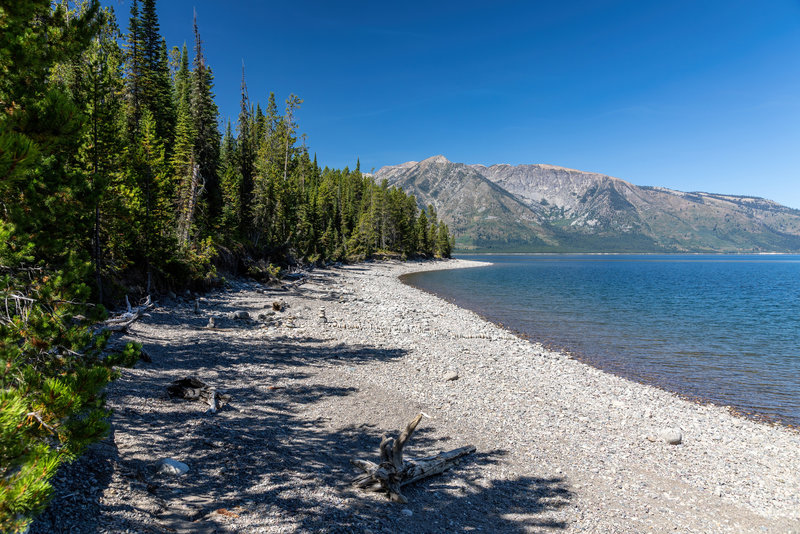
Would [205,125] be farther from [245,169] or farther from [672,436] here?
[672,436]

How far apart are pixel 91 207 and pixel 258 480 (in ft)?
20.8

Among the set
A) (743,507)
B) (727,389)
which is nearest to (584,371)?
(727,389)

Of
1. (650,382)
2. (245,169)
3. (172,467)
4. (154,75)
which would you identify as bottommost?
(650,382)

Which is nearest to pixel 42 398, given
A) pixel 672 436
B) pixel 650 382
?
pixel 672 436

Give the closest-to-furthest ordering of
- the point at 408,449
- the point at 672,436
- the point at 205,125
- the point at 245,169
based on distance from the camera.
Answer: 1. the point at 408,449
2. the point at 672,436
3. the point at 205,125
4. the point at 245,169

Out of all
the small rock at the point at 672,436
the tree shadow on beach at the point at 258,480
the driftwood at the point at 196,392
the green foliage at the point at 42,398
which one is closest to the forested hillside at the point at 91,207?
the green foliage at the point at 42,398

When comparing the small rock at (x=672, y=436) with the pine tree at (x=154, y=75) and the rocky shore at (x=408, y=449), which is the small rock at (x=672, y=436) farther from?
the pine tree at (x=154, y=75)

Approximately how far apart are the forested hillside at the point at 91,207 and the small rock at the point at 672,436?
44.8ft

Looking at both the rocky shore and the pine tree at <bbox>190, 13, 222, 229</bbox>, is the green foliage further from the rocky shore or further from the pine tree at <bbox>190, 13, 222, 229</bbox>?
the pine tree at <bbox>190, 13, 222, 229</bbox>

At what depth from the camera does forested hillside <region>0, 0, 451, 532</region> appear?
3371 mm

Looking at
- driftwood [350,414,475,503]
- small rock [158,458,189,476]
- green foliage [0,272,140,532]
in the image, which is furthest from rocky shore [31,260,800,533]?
green foliage [0,272,140,532]

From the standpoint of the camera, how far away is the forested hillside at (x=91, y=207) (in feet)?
11.1

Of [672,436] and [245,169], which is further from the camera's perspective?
[245,169]

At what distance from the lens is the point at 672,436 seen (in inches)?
431
